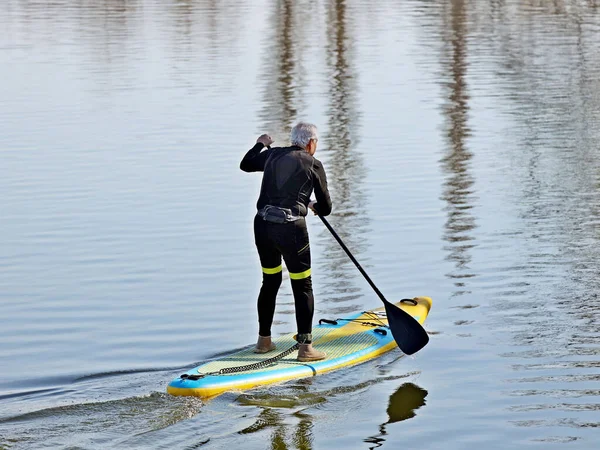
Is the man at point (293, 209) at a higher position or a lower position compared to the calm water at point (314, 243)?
higher

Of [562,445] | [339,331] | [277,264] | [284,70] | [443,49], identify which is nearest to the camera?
[562,445]

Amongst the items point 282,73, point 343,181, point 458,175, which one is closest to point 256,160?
point 343,181

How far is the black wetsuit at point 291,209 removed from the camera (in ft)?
29.7

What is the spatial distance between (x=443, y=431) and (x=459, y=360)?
1.55 meters

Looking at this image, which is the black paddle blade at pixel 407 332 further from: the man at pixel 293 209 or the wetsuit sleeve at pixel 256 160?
the wetsuit sleeve at pixel 256 160

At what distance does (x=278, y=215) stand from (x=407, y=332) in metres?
1.38

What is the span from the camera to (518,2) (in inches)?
1980

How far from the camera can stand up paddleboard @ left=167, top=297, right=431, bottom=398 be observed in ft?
28.2

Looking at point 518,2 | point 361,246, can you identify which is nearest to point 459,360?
point 361,246

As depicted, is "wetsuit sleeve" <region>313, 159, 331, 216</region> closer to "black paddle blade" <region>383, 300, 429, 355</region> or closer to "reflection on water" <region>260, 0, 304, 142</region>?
"black paddle blade" <region>383, 300, 429, 355</region>

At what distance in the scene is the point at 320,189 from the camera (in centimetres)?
910

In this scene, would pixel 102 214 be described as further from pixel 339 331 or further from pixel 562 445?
pixel 562 445

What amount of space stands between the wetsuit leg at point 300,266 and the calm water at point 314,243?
20.1 inches

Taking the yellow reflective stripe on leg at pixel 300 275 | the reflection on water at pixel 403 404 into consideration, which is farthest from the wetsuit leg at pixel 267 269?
the reflection on water at pixel 403 404
